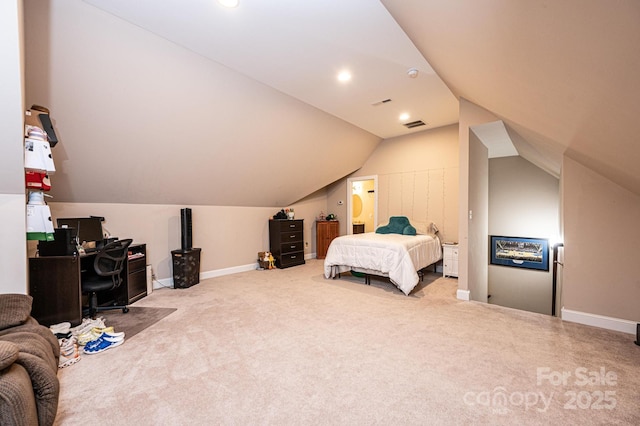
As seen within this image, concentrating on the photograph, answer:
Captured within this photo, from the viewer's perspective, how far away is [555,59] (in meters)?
1.35

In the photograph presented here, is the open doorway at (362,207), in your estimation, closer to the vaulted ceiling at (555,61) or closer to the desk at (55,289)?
the vaulted ceiling at (555,61)

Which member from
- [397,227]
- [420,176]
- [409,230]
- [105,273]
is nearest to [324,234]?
[397,227]

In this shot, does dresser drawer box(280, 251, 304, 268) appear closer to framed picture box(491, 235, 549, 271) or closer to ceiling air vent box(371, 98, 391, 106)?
ceiling air vent box(371, 98, 391, 106)

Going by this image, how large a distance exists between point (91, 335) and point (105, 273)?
0.77 meters

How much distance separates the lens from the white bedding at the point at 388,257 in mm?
3680

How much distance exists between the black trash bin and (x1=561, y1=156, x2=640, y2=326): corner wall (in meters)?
4.88

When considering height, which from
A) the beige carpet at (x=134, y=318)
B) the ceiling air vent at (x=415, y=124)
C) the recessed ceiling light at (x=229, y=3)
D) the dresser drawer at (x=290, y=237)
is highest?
the ceiling air vent at (x=415, y=124)

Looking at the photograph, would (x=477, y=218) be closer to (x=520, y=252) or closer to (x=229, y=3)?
(x=520, y=252)

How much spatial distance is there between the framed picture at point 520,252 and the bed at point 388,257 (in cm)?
126

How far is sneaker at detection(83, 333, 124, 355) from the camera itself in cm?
221

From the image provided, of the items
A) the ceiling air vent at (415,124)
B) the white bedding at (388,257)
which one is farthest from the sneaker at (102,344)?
the ceiling air vent at (415,124)

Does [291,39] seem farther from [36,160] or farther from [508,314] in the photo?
[508,314]

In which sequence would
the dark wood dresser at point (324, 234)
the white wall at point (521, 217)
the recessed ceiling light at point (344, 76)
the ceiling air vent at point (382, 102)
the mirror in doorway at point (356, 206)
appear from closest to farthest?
the recessed ceiling light at point (344, 76) < the ceiling air vent at point (382, 102) < the white wall at point (521, 217) < the dark wood dresser at point (324, 234) < the mirror in doorway at point (356, 206)

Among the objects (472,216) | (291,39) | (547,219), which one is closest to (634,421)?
(472,216)
